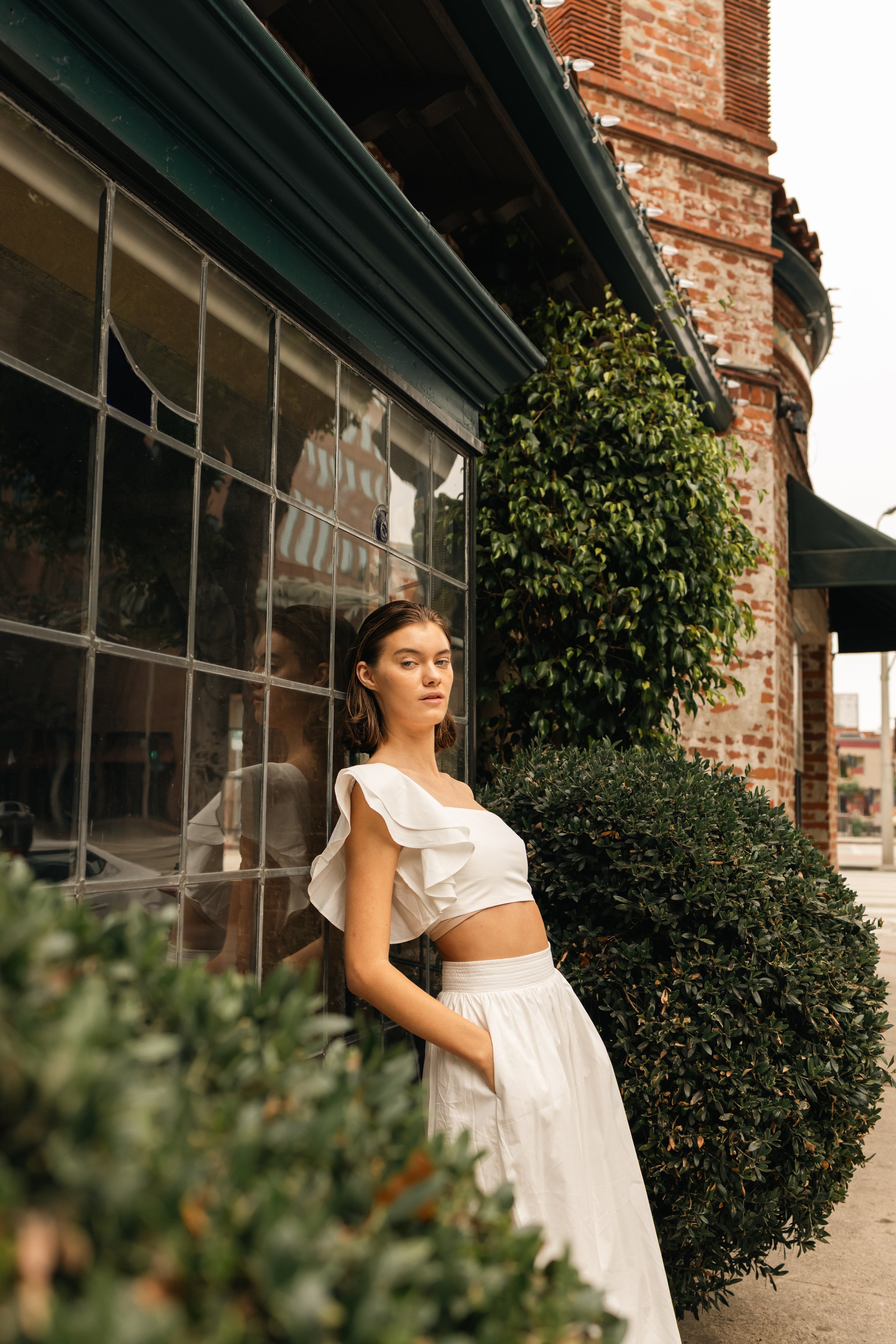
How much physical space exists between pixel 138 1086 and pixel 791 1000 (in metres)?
2.27

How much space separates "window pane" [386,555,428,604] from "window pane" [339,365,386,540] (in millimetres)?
179

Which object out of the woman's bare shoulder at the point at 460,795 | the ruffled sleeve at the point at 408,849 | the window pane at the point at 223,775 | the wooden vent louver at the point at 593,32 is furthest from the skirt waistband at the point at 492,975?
the wooden vent louver at the point at 593,32

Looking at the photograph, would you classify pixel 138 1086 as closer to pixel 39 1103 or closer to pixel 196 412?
pixel 39 1103

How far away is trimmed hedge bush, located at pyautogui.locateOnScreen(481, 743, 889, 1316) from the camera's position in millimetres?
2459

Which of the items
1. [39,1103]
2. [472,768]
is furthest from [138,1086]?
[472,768]

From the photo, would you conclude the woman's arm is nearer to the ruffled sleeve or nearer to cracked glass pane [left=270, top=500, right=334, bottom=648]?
the ruffled sleeve

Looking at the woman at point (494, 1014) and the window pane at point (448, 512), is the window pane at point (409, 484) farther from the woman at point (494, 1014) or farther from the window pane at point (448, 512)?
the woman at point (494, 1014)

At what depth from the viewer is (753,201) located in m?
8.35

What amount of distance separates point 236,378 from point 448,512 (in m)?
1.35

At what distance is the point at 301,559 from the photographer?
8.82 ft

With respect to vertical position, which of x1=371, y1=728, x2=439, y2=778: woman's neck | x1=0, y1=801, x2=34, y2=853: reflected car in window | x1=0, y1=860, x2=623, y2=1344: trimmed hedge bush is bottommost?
Answer: x1=0, y1=860, x2=623, y2=1344: trimmed hedge bush

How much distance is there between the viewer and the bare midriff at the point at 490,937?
2.22m

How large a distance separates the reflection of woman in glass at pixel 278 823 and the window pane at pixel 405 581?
469mm

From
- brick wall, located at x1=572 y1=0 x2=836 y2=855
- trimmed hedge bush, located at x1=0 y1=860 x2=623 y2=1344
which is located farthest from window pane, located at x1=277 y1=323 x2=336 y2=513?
brick wall, located at x1=572 y1=0 x2=836 y2=855
